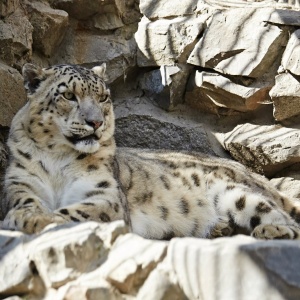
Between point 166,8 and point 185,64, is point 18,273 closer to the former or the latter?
point 185,64

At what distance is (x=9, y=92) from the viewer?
5688 mm

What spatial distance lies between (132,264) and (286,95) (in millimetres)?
3205

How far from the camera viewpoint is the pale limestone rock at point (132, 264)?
3016 mm

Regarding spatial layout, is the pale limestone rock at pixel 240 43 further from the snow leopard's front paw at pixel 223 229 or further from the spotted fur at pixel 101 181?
the snow leopard's front paw at pixel 223 229

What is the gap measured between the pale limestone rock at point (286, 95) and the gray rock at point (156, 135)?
2.41 feet

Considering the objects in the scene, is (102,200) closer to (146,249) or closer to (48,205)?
(48,205)

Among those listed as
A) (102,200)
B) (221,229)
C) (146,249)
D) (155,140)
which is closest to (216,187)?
(221,229)

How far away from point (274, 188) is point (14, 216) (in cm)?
243

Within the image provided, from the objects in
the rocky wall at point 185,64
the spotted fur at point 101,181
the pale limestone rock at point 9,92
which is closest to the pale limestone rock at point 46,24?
the rocky wall at point 185,64

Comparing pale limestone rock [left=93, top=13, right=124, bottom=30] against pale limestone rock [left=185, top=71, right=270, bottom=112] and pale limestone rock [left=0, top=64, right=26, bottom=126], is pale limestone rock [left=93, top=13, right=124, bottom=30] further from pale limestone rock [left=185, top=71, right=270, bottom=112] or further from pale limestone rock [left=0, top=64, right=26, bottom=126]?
pale limestone rock [left=0, top=64, right=26, bottom=126]

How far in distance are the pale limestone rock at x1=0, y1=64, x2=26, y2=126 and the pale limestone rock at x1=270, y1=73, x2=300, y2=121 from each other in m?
2.09

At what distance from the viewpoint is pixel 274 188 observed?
5754 mm

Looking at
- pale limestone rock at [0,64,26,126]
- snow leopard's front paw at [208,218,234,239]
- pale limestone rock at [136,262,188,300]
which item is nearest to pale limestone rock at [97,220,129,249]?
pale limestone rock at [136,262,188,300]

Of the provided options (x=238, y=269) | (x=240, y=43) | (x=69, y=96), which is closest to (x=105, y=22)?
(x=240, y=43)
